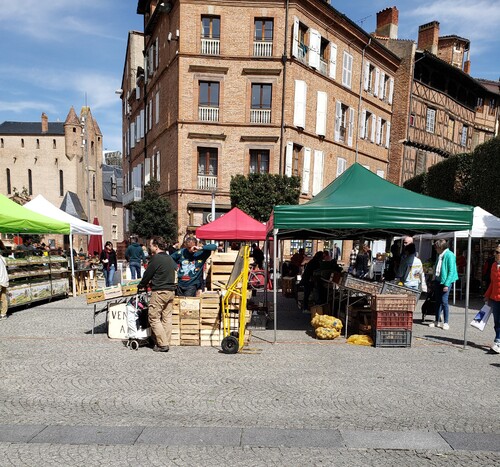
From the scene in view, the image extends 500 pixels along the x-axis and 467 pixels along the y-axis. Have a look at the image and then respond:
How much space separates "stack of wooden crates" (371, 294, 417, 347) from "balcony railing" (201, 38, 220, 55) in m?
17.7

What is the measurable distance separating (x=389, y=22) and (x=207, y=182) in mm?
20312

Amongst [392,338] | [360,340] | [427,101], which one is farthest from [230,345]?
[427,101]

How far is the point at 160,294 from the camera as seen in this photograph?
638cm

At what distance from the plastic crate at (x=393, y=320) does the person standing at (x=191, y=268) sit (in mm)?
3104

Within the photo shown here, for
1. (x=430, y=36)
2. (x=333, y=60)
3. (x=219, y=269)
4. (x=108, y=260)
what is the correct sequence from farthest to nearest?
(x=430, y=36)
(x=333, y=60)
(x=108, y=260)
(x=219, y=269)

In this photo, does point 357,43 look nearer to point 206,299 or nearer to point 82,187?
point 206,299

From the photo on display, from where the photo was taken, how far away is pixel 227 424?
13.3ft

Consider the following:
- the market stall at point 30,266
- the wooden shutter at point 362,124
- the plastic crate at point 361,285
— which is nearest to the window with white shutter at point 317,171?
the wooden shutter at point 362,124

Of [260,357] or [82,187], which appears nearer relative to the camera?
[260,357]

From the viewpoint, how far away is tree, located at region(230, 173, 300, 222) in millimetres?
18031

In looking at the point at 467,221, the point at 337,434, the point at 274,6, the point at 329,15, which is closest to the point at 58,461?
the point at 337,434

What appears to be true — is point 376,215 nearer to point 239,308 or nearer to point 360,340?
point 360,340

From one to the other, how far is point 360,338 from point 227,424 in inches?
150

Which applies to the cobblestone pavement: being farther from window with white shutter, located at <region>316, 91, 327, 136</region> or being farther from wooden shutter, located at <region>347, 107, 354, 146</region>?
wooden shutter, located at <region>347, 107, 354, 146</region>
